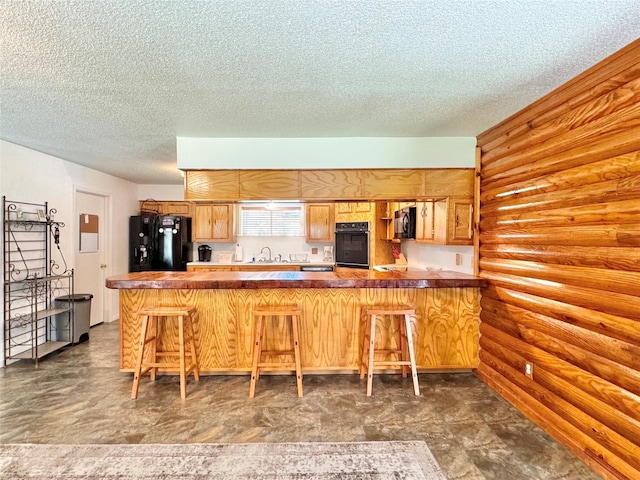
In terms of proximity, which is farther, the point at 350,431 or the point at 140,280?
the point at 140,280

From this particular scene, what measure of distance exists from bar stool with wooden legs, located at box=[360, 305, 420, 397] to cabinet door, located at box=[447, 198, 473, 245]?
0.90 meters

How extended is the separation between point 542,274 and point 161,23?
109 inches

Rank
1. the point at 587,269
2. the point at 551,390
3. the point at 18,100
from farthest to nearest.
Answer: the point at 18,100 < the point at 551,390 < the point at 587,269

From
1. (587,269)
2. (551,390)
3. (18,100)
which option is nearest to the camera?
(587,269)

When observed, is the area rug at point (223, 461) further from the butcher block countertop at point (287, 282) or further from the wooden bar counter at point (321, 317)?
the butcher block countertop at point (287, 282)

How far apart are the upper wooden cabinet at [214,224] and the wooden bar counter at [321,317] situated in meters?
2.71

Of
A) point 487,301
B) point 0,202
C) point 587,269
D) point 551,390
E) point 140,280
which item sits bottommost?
point 551,390

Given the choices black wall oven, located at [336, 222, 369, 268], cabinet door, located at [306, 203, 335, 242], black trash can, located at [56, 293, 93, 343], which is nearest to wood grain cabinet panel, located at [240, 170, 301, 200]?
black wall oven, located at [336, 222, 369, 268]

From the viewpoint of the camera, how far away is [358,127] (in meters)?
3.14

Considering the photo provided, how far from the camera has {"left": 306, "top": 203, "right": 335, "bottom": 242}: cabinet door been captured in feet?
20.0

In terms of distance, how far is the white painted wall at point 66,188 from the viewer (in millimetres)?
3664

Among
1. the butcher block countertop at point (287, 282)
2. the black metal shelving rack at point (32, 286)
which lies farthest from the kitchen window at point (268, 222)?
the butcher block countertop at point (287, 282)

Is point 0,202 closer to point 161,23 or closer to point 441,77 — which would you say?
point 161,23

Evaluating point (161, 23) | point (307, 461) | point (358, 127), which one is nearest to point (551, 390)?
point (307, 461)
